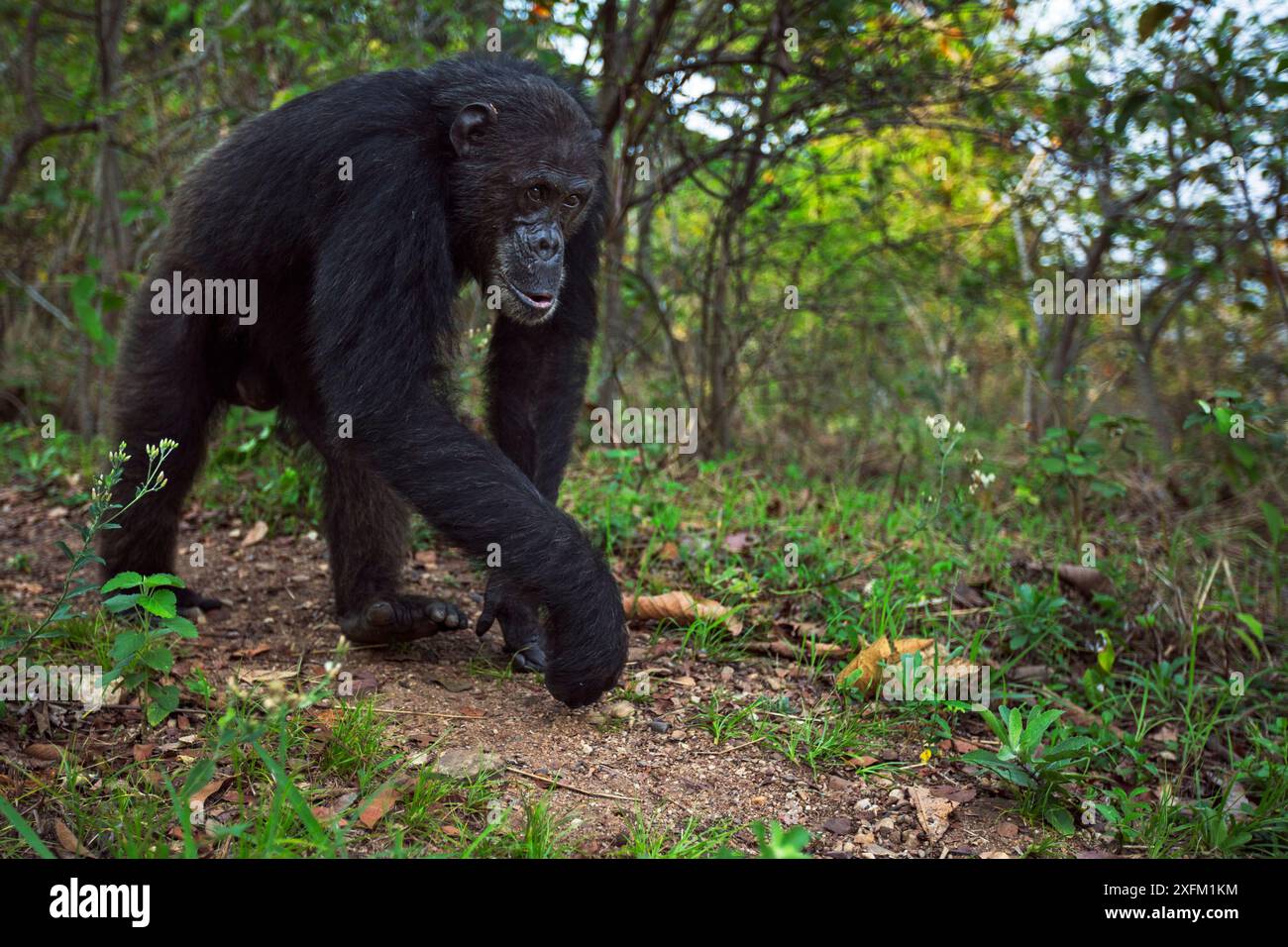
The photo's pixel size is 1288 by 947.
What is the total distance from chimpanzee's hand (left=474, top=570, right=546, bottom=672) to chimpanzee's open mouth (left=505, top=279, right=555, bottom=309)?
114 cm

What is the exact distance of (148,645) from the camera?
121 inches

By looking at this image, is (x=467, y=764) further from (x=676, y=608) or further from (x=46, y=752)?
(x=676, y=608)

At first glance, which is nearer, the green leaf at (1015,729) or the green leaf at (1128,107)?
the green leaf at (1015,729)

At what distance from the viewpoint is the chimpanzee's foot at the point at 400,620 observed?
12.9 feet

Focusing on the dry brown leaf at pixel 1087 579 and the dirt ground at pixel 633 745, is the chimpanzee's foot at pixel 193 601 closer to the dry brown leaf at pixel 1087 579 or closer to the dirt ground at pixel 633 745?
the dirt ground at pixel 633 745

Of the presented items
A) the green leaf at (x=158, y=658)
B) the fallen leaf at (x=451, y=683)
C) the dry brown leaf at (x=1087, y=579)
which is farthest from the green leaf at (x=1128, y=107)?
the green leaf at (x=158, y=658)

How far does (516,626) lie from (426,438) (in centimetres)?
100

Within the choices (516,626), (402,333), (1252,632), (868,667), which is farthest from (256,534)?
(1252,632)

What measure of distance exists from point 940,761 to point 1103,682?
4.06 ft

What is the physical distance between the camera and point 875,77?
6164 millimetres

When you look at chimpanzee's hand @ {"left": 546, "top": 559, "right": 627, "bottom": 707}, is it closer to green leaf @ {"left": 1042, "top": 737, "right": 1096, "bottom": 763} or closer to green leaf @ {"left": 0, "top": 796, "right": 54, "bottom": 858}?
green leaf @ {"left": 1042, "top": 737, "right": 1096, "bottom": 763}

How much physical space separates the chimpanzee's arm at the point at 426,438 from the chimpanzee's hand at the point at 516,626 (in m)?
0.49

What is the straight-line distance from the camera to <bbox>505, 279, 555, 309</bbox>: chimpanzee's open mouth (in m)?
3.86
